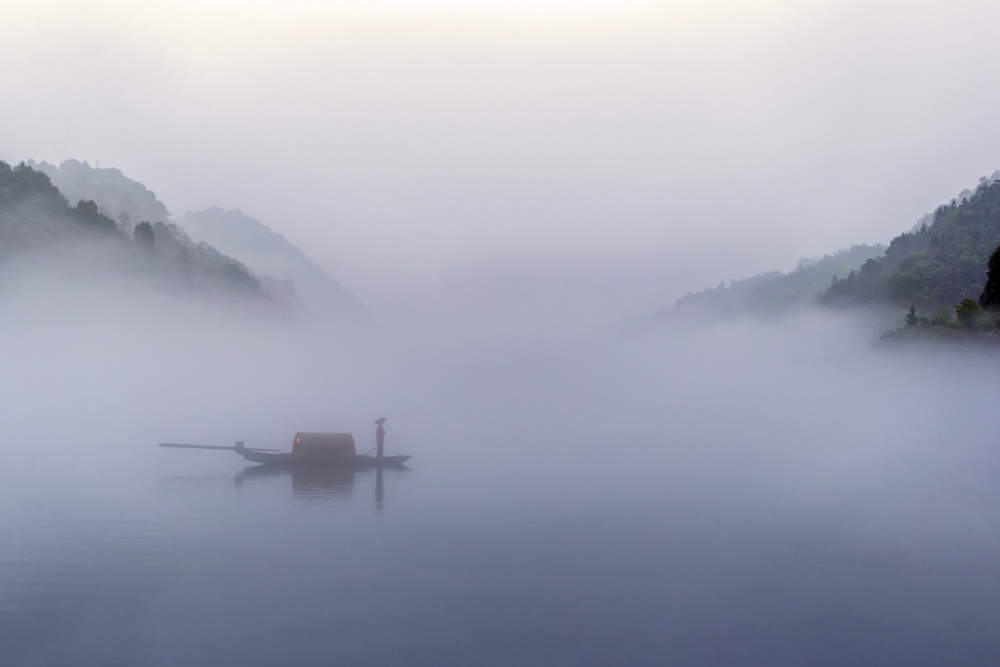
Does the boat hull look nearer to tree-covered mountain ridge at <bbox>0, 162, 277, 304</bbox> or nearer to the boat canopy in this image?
the boat canopy

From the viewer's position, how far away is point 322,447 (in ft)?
137

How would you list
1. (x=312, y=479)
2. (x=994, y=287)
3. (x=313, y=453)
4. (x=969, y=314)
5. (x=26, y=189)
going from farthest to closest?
(x=26, y=189) → (x=969, y=314) → (x=994, y=287) → (x=313, y=453) → (x=312, y=479)

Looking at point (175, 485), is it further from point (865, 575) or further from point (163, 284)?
point (163, 284)

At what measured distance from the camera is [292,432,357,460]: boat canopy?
4172 centimetres

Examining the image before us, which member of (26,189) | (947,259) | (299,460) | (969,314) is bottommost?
(299,460)

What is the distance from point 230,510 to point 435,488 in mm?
10411

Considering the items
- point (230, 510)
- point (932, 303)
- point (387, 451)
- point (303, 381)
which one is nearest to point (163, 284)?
point (303, 381)

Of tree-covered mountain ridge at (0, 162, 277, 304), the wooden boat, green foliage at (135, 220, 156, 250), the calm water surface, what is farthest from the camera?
green foliage at (135, 220, 156, 250)

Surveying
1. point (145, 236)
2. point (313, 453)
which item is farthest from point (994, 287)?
point (145, 236)

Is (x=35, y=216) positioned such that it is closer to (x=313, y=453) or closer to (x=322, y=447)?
(x=313, y=453)

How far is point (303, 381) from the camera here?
481ft

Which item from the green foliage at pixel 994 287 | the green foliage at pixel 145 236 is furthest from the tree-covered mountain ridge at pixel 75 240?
the green foliage at pixel 994 287

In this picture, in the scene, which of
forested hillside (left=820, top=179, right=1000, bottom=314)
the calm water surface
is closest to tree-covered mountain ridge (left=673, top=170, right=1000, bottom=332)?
forested hillside (left=820, top=179, right=1000, bottom=314)

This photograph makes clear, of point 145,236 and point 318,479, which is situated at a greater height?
point 145,236
